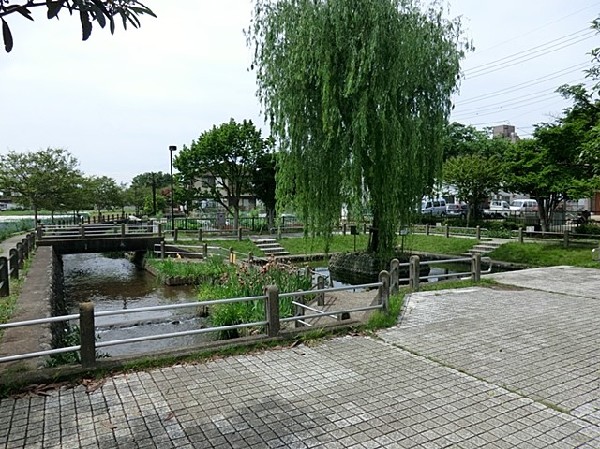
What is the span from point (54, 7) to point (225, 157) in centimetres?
2569

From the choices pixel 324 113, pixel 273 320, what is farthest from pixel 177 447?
pixel 324 113

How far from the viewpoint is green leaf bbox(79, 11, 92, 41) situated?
2.50 meters

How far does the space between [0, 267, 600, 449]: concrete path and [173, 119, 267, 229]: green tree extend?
22630 mm

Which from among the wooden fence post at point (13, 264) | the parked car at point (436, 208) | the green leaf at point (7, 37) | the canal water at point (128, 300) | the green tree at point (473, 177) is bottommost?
the canal water at point (128, 300)

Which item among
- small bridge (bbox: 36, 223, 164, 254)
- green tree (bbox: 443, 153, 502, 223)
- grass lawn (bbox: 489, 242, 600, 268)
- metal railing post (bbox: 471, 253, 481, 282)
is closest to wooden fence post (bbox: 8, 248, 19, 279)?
A: small bridge (bbox: 36, 223, 164, 254)

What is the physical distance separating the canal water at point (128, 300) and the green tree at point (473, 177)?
18749mm

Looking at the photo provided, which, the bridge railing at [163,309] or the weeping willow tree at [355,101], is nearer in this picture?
the bridge railing at [163,309]

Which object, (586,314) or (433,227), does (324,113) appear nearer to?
(586,314)

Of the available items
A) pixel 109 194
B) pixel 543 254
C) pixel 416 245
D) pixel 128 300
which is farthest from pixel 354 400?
pixel 109 194

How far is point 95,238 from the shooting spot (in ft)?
72.3

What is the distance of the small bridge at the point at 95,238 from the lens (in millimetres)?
21484

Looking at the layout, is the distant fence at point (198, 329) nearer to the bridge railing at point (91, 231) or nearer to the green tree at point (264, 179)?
the bridge railing at point (91, 231)

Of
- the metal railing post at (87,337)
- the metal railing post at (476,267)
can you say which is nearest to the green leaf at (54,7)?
the metal railing post at (87,337)

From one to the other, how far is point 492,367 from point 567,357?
117 cm
